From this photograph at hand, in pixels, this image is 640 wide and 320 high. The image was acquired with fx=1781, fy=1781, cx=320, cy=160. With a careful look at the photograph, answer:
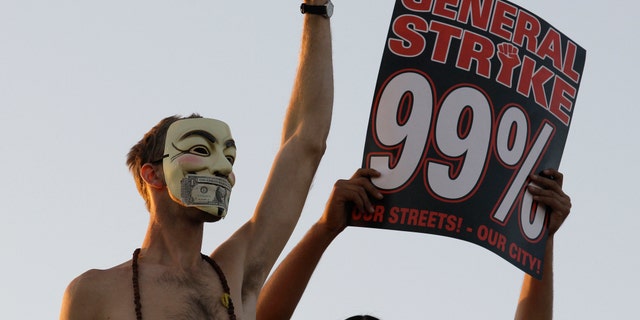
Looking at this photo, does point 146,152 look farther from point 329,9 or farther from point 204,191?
point 329,9

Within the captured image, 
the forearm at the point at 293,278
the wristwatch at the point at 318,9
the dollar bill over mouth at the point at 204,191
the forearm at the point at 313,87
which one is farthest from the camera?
the forearm at the point at 293,278

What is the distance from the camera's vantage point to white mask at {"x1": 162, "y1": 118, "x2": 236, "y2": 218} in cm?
841

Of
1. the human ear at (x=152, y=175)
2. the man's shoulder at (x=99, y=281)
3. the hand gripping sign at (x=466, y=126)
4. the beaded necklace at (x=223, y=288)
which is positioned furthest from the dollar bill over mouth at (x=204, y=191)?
the hand gripping sign at (x=466, y=126)

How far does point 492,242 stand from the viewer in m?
9.60

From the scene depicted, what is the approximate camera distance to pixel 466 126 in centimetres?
977

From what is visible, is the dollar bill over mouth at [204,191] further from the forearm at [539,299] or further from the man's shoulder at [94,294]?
the forearm at [539,299]

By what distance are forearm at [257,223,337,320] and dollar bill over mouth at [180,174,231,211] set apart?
1.52 m

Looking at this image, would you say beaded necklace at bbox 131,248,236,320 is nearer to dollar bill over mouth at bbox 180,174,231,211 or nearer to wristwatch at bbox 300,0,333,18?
dollar bill over mouth at bbox 180,174,231,211

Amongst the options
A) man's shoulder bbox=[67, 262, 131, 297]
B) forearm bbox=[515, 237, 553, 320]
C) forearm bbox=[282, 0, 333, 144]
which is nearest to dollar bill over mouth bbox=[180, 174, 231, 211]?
man's shoulder bbox=[67, 262, 131, 297]

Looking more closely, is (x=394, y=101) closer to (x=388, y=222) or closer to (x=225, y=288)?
(x=388, y=222)

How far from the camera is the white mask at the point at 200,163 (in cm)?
841

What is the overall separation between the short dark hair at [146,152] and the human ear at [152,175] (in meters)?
0.04

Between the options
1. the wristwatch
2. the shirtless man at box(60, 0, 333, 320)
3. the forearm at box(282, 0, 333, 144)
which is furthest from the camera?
the wristwatch

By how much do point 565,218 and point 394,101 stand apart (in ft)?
4.03
